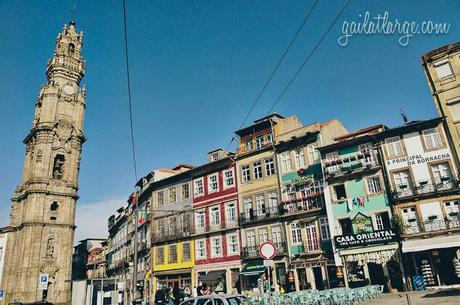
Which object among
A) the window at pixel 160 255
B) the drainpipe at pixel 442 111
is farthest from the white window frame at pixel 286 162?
the window at pixel 160 255

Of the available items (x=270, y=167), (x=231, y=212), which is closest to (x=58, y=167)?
(x=231, y=212)

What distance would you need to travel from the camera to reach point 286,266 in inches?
1219

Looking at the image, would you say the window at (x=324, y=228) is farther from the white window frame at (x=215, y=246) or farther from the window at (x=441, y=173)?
the white window frame at (x=215, y=246)

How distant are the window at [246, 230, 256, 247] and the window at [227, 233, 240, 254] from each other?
50.8 inches

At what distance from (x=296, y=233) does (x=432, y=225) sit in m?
10.6

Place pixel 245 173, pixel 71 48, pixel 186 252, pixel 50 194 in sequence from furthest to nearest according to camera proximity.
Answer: pixel 71 48 < pixel 50 194 < pixel 186 252 < pixel 245 173

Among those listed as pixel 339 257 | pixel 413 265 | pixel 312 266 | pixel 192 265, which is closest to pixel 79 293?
pixel 192 265

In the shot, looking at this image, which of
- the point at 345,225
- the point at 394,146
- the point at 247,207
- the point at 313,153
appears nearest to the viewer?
the point at 394,146

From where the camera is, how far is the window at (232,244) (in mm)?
34500

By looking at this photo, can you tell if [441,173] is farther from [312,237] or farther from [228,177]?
[228,177]

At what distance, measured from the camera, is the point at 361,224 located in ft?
92.0

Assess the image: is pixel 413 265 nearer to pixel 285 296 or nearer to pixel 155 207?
pixel 285 296

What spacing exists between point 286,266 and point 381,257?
817 cm

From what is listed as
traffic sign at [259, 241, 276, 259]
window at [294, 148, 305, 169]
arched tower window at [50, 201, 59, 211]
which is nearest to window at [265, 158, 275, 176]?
window at [294, 148, 305, 169]
